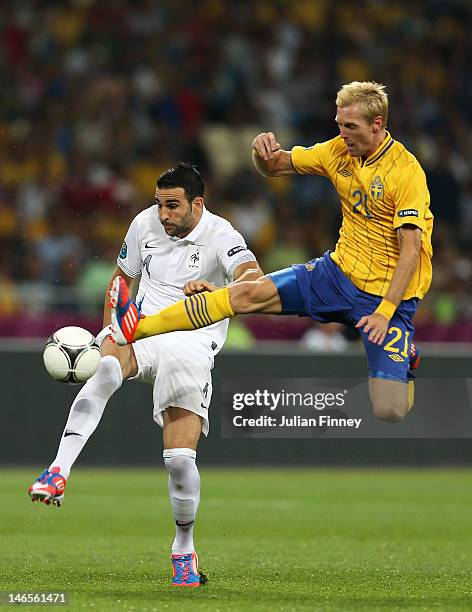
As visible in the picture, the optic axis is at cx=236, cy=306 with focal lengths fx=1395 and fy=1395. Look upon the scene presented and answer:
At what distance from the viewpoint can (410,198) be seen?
7.81 meters

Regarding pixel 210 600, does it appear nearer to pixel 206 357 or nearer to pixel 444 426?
pixel 206 357

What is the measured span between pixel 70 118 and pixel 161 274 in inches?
407

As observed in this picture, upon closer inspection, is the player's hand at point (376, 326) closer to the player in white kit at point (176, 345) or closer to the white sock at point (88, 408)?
the player in white kit at point (176, 345)

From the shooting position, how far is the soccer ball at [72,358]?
7.73 meters

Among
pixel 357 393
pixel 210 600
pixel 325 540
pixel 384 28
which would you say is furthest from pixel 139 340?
pixel 384 28

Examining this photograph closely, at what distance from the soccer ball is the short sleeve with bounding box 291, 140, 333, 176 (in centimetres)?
168

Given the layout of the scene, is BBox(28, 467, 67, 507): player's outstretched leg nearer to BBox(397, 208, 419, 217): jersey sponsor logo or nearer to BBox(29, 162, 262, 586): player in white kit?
BBox(29, 162, 262, 586): player in white kit

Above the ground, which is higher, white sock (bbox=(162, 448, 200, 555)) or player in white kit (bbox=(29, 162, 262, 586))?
player in white kit (bbox=(29, 162, 262, 586))

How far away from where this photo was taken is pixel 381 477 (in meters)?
15.1

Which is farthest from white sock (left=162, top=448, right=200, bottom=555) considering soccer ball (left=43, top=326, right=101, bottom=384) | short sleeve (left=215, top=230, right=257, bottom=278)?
short sleeve (left=215, top=230, right=257, bottom=278)

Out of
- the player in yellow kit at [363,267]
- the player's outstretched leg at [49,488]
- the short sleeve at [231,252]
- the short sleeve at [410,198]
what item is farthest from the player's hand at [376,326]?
the player's outstretched leg at [49,488]

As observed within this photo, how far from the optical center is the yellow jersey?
7871mm

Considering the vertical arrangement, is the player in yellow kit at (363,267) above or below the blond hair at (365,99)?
below

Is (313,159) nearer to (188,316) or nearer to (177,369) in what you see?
(188,316)
